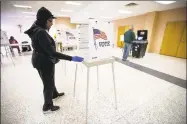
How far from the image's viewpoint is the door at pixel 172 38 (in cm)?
593

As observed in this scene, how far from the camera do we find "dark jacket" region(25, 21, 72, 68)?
129 cm

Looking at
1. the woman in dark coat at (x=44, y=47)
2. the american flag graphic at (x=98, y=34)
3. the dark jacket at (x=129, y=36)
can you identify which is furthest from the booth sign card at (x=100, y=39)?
the dark jacket at (x=129, y=36)

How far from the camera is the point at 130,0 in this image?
455 cm

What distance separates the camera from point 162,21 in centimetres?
668

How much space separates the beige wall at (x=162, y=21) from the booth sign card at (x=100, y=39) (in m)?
6.33

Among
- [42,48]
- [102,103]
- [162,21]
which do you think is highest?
[162,21]

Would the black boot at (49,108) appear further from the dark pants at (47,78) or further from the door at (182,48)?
the door at (182,48)

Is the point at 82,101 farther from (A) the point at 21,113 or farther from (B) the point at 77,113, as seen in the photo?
(A) the point at 21,113

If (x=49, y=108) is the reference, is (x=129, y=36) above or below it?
above

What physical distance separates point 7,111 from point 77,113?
1.12 m

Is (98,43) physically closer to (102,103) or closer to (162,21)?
(102,103)

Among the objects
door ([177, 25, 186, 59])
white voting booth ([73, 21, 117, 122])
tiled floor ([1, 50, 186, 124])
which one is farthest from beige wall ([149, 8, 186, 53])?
white voting booth ([73, 21, 117, 122])

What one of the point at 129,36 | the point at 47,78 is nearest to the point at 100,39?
the point at 47,78

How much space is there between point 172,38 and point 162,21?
125 centimetres
